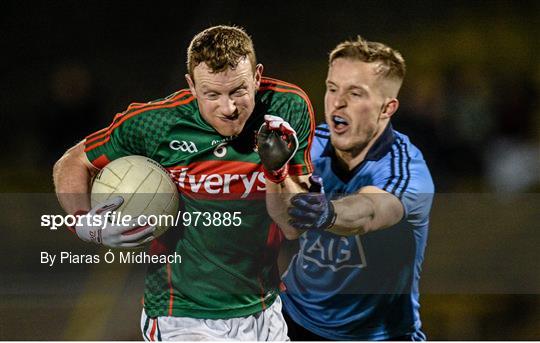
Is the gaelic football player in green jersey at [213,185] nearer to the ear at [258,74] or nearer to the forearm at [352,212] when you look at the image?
the ear at [258,74]

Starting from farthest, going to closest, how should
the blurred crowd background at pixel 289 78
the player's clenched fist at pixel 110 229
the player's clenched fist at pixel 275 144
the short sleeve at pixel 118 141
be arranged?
the blurred crowd background at pixel 289 78 → the short sleeve at pixel 118 141 → the player's clenched fist at pixel 110 229 → the player's clenched fist at pixel 275 144

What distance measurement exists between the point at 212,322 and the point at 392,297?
3.12 ft

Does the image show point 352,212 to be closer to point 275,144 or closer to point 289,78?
point 275,144

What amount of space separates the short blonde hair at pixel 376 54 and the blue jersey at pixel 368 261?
11.6 inches

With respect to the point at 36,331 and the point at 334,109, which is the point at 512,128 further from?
the point at 36,331

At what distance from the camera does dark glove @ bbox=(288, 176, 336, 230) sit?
4.13 meters

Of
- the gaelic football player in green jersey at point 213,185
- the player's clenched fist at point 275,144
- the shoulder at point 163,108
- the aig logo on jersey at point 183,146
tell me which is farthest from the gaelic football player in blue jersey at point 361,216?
the shoulder at point 163,108

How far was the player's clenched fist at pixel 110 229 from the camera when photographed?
13.2ft

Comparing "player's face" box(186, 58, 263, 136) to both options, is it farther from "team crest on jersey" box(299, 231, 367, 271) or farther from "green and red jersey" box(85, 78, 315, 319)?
"team crest on jersey" box(299, 231, 367, 271)

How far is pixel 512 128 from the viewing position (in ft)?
14.3

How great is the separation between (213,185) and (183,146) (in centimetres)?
25

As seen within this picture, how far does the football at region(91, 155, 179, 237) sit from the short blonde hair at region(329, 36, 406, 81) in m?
1.06

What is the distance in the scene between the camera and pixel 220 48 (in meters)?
4.05

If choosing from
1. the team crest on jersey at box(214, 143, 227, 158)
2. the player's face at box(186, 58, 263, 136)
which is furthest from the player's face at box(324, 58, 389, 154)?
the team crest on jersey at box(214, 143, 227, 158)
